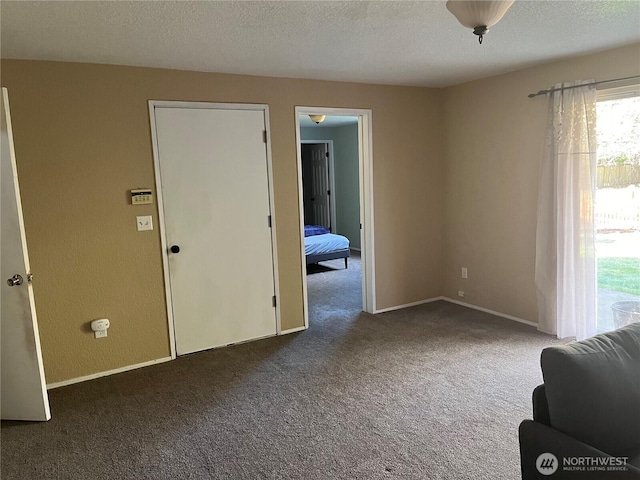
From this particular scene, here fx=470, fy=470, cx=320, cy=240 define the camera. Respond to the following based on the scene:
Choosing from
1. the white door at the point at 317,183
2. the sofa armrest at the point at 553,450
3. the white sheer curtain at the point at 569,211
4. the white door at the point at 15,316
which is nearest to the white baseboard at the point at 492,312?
the white sheer curtain at the point at 569,211

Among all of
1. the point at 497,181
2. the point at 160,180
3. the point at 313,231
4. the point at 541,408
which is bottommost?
the point at 541,408

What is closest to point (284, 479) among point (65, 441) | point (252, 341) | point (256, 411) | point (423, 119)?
point (256, 411)

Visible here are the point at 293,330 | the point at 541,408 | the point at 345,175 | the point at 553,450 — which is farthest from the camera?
the point at 345,175

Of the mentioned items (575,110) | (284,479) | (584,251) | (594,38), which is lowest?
(284,479)

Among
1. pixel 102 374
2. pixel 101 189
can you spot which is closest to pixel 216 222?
pixel 101 189

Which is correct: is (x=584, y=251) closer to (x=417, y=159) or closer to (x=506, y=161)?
(x=506, y=161)

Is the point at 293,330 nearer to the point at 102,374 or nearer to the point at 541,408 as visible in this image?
the point at 102,374

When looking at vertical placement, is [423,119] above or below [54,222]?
above

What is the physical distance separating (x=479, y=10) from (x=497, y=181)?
2.82 metres

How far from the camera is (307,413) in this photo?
2939mm

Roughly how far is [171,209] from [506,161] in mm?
3053

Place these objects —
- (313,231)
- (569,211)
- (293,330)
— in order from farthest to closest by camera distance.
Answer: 1. (313,231)
2. (293,330)
3. (569,211)

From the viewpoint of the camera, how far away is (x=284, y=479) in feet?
7.61

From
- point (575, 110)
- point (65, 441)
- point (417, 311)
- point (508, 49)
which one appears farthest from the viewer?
point (417, 311)
